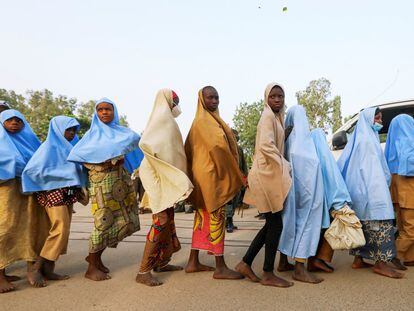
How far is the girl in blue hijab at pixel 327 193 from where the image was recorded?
3434 millimetres

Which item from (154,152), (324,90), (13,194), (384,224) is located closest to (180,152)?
(154,152)

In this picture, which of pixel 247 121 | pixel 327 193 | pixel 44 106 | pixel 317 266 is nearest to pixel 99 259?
pixel 317 266

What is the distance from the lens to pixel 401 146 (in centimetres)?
379

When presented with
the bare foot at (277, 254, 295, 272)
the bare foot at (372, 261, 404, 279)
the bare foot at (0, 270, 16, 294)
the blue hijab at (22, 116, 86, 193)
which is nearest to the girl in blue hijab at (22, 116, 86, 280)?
the blue hijab at (22, 116, 86, 193)

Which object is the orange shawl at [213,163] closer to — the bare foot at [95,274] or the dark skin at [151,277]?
the dark skin at [151,277]

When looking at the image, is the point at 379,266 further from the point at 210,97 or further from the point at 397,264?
the point at 210,97

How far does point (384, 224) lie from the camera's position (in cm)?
347

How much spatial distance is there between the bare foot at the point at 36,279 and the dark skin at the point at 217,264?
148 cm

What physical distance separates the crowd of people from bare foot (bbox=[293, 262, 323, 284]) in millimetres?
11

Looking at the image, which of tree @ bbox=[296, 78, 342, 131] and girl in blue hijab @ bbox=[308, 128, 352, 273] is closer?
girl in blue hijab @ bbox=[308, 128, 352, 273]

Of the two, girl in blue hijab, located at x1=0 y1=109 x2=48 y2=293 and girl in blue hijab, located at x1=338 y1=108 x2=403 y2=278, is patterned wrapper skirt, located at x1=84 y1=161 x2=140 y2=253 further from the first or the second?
girl in blue hijab, located at x1=338 y1=108 x2=403 y2=278

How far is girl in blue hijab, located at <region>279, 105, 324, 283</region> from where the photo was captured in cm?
339

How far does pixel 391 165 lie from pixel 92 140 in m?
3.32

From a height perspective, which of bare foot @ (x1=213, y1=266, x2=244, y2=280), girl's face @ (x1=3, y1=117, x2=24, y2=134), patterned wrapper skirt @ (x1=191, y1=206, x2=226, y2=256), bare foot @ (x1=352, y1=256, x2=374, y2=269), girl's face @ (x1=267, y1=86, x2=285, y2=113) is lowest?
bare foot @ (x1=213, y1=266, x2=244, y2=280)
